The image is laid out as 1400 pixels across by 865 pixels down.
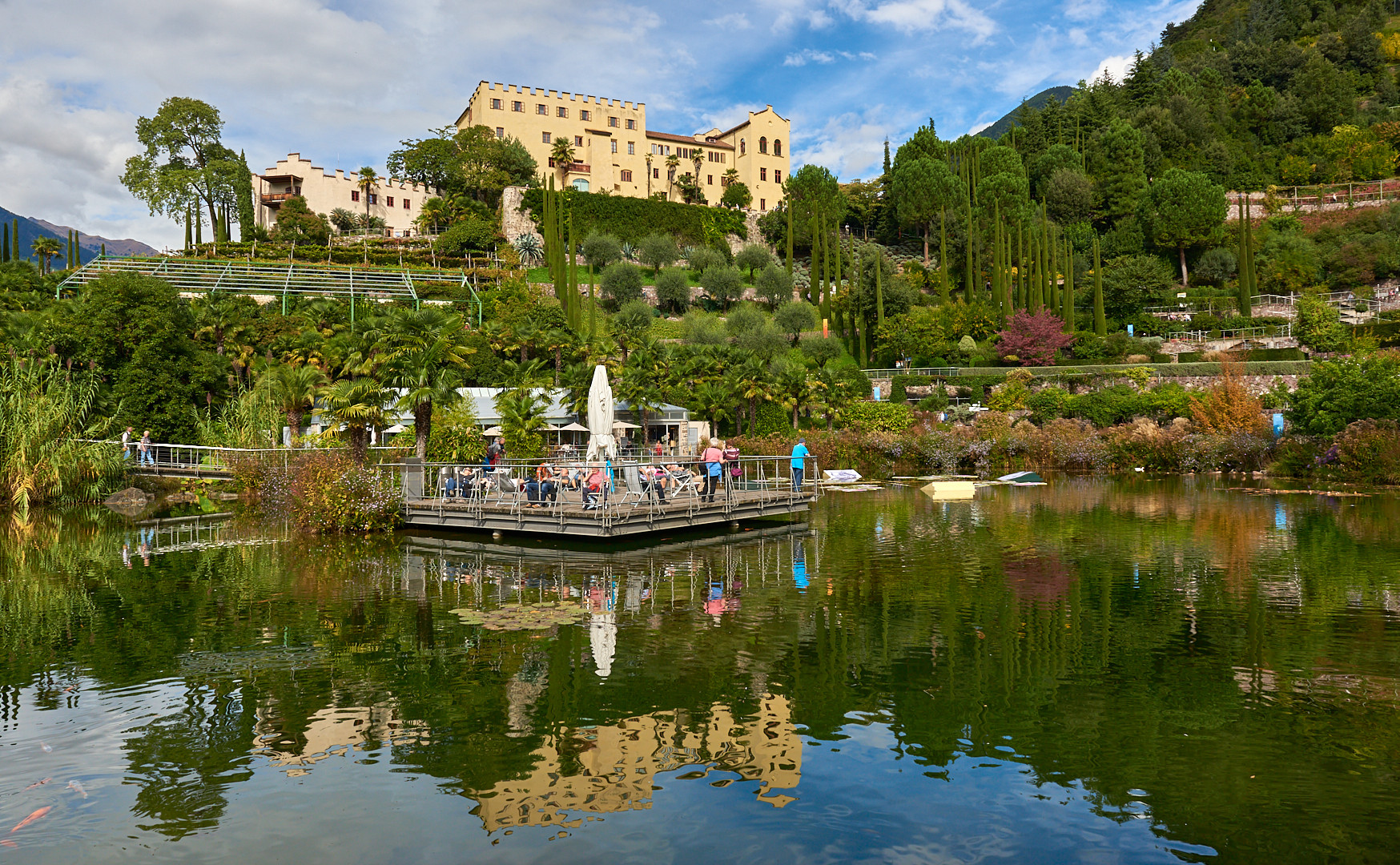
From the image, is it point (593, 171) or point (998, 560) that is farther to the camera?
point (593, 171)

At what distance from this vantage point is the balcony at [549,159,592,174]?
78562mm

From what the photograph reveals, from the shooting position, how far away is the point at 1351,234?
61.5 meters

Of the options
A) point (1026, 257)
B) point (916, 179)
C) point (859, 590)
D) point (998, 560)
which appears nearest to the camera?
point (859, 590)

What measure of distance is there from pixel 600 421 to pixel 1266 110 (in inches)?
3342

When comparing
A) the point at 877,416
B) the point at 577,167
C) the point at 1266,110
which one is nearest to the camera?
the point at 877,416

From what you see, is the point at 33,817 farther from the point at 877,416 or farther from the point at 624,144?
the point at 624,144

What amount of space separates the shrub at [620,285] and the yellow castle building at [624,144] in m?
22.0

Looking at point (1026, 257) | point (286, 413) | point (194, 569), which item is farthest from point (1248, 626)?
point (1026, 257)

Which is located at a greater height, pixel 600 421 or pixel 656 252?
pixel 656 252

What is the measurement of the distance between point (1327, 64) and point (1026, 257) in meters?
46.1

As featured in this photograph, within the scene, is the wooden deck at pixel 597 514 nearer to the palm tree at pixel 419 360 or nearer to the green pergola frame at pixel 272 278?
the palm tree at pixel 419 360

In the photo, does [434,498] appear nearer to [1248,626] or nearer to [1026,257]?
[1248,626]

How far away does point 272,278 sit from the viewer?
4897 centimetres

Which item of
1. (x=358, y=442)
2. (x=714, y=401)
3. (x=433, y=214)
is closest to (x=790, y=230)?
(x=433, y=214)
